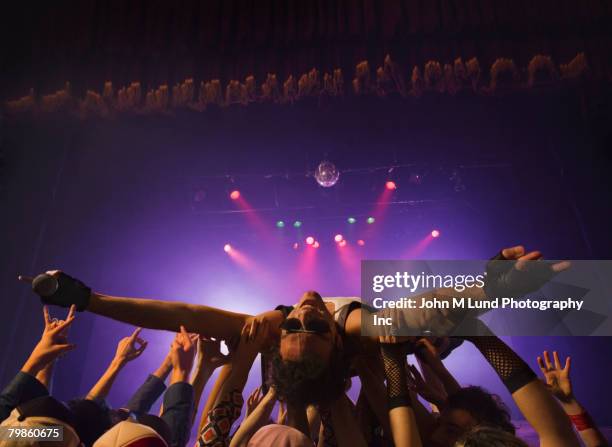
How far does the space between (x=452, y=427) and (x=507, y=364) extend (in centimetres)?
43

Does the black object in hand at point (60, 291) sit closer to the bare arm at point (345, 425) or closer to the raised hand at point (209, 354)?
the raised hand at point (209, 354)

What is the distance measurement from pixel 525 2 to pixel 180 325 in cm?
467

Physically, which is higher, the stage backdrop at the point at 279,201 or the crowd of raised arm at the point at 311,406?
the stage backdrop at the point at 279,201

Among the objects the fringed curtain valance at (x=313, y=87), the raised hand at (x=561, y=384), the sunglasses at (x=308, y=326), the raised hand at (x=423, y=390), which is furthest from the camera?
the fringed curtain valance at (x=313, y=87)

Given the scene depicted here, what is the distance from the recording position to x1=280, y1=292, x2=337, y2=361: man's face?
1.85m

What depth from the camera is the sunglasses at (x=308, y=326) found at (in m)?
1.90

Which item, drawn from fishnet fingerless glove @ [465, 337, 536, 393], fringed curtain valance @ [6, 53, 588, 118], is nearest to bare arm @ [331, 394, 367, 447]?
fishnet fingerless glove @ [465, 337, 536, 393]

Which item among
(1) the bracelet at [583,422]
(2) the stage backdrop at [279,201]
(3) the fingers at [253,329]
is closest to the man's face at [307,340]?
(3) the fingers at [253,329]

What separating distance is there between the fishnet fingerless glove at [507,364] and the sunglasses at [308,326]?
0.58 meters

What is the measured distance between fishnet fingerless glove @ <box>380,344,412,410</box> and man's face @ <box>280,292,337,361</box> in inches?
13.0

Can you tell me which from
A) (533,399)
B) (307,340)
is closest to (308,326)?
(307,340)

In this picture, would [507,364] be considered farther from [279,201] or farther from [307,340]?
[279,201]

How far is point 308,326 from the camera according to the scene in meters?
1.91

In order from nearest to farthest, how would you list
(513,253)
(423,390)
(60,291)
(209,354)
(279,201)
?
(513,253) → (60,291) → (423,390) → (209,354) → (279,201)
